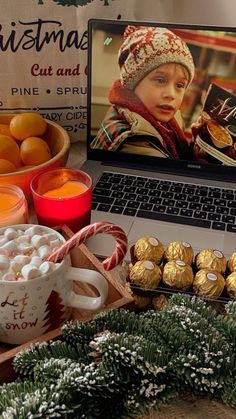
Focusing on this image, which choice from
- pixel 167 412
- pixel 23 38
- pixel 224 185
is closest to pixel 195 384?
pixel 167 412

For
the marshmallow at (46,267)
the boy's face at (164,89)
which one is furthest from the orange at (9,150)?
the marshmallow at (46,267)

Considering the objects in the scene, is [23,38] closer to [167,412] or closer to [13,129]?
[13,129]

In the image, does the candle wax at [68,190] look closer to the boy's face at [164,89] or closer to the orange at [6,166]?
the orange at [6,166]

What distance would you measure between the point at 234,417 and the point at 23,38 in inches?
26.2

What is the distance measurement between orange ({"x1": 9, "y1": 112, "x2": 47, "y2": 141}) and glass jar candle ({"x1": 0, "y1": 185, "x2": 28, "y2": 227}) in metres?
0.16

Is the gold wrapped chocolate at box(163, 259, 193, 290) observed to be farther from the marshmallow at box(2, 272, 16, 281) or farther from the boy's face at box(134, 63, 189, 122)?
the boy's face at box(134, 63, 189, 122)

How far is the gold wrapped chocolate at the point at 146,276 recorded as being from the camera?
0.56 m

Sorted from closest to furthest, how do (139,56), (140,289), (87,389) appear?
(87,389), (140,289), (139,56)

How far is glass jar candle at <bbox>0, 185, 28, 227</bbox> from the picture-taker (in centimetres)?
63

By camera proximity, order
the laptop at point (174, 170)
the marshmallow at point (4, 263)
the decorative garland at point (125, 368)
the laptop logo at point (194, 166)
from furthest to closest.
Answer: the laptop logo at point (194, 166) < the laptop at point (174, 170) < the marshmallow at point (4, 263) < the decorative garland at point (125, 368)

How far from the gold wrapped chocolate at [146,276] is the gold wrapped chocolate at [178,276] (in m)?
0.01

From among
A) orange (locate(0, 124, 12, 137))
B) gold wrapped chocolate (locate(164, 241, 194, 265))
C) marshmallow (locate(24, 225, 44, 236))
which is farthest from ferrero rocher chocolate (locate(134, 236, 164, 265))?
orange (locate(0, 124, 12, 137))

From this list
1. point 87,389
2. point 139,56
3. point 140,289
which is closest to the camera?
point 87,389

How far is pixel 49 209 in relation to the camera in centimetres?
67
